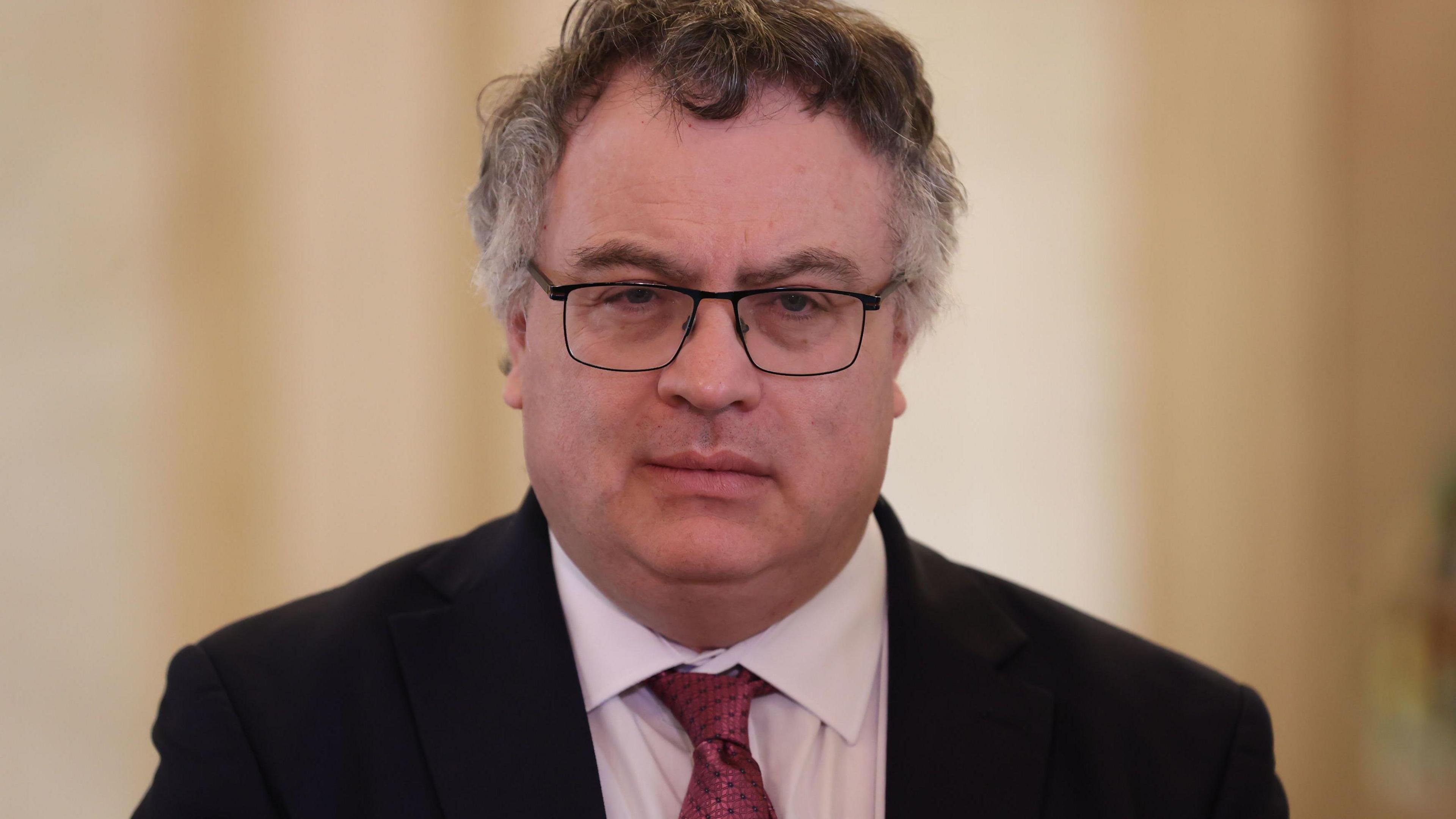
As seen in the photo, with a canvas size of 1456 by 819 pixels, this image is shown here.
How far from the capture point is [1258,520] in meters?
3.14

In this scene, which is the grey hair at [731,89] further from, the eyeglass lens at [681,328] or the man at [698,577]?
the eyeglass lens at [681,328]

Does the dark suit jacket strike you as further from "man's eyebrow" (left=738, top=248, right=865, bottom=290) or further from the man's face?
"man's eyebrow" (left=738, top=248, right=865, bottom=290)

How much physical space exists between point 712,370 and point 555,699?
49 centimetres

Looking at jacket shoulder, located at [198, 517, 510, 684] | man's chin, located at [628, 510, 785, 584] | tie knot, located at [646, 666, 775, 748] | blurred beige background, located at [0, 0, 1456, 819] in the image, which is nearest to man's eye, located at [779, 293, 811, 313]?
man's chin, located at [628, 510, 785, 584]

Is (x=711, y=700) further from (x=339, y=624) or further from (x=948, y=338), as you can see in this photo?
(x=948, y=338)

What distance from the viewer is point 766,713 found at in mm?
1599

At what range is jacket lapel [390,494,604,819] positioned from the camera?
4.73ft

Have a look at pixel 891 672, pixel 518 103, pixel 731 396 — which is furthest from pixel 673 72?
pixel 891 672

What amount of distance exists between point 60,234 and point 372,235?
669 millimetres

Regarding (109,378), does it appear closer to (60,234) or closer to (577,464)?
(60,234)

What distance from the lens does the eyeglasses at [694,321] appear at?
144 centimetres

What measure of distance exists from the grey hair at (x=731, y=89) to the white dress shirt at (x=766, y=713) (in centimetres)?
46

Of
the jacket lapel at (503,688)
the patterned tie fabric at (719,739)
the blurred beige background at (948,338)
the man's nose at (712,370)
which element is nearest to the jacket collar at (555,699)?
the jacket lapel at (503,688)

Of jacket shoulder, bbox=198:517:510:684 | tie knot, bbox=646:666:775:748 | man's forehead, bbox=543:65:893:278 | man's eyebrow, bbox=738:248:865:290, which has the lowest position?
tie knot, bbox=646:666:775:748
